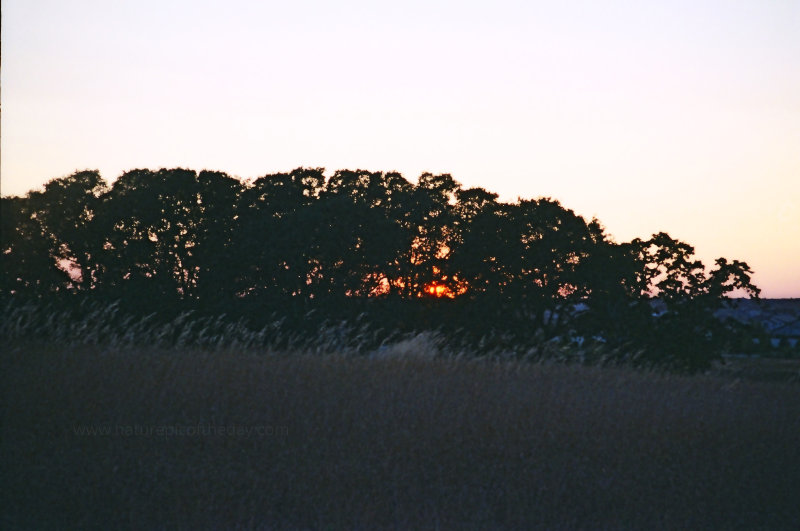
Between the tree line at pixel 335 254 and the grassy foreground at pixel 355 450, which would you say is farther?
the tree line at pixel 335 254

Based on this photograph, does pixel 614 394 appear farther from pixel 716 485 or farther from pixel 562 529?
pixel 562 529

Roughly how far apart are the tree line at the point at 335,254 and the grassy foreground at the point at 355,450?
1546 cm

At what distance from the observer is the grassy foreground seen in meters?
6.54

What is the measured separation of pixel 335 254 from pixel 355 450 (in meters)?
22.8

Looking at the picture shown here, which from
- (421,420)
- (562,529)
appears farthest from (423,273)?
(562,529)

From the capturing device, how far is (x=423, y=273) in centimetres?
3150

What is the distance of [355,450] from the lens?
7.76 meters

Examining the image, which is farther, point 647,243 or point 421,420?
point 647,243

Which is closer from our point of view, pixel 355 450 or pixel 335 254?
pixel 355 450

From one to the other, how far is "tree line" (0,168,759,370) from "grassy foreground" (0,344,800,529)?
1546 cm

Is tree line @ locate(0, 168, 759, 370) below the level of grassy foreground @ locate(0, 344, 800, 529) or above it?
above

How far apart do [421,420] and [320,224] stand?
22.4m

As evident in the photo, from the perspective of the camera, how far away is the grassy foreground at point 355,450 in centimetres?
654

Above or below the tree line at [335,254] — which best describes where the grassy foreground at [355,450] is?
below
